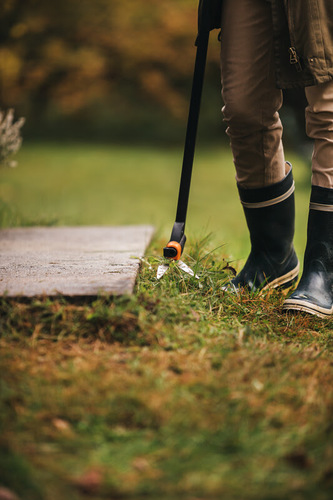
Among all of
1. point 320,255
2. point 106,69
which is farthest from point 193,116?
point 106,69

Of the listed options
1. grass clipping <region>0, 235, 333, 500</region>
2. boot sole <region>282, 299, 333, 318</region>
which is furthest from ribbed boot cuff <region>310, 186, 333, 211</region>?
grass clipping <region>0, 235, 333, 500</region>

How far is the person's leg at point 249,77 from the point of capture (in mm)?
1724

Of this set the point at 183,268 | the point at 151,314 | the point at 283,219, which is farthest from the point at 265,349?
the point at 283,219

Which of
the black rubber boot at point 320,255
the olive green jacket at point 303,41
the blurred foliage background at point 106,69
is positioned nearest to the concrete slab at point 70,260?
the black rubber boot at point 320,255

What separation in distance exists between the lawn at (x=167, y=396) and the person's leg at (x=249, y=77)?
0.48m

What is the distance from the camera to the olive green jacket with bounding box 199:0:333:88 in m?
1.59

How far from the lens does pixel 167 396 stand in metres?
1.05

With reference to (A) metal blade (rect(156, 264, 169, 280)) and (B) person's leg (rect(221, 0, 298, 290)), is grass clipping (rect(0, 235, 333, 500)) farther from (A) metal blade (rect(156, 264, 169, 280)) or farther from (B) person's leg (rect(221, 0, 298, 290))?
(B) person's leg (rect(221, 0, 298, 290))

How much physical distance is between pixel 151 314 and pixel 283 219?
0.79 meters

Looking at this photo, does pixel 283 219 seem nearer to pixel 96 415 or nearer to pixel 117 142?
pixel 96 415

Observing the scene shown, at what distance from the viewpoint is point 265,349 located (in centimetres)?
133

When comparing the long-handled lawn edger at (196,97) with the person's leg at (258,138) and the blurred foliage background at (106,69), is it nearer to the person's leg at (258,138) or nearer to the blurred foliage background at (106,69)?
the person's leg at (258,138)

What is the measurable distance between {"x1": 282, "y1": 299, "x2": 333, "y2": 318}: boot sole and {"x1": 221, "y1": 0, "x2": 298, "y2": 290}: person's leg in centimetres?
19

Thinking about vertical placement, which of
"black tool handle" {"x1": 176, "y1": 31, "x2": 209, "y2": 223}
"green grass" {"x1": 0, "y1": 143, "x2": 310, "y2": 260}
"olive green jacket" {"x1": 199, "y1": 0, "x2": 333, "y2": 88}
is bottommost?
"green grass" {"x1": 0, "y1": 143, "x2": 310, "y2": 260}
